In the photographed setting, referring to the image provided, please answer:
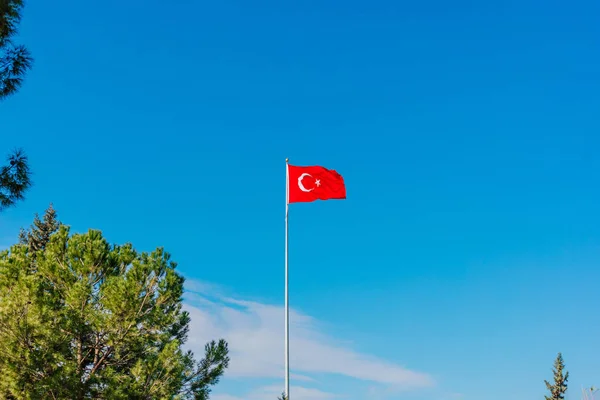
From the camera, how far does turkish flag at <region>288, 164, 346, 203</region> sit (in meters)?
22.4

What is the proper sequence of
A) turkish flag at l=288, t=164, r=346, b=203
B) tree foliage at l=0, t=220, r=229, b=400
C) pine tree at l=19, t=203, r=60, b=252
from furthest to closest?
pine tree at l=19, t=203, r=60, b=252 → turkish flag at l=288, t=164, r=346, b=203 → tree foliage at l=0, t=220, r=229, b=400

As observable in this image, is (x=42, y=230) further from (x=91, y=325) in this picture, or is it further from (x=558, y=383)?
(x=558, y=383)

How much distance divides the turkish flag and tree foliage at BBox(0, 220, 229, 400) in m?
5.73

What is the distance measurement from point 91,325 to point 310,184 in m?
9.97

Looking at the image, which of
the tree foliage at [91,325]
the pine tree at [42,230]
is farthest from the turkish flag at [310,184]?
the pine tree at [42,230]

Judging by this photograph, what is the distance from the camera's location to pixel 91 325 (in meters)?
19.5

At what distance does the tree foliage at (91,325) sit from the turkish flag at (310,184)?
5.73 m

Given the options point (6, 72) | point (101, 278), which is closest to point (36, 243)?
point (101, 278)

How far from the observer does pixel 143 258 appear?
2069 cm

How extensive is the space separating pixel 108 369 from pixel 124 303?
7.48ft

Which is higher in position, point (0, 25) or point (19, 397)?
point (0, 25)

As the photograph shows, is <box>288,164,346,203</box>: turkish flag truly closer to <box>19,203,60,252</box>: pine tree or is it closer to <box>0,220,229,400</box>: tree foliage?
<box>0,220,229,400</box>: tree foliage

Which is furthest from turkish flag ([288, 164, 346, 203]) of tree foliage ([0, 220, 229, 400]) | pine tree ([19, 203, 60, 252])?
pine tree ([19, 203, 60, 252])

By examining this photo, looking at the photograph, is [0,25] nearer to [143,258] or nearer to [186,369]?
[143,258]
